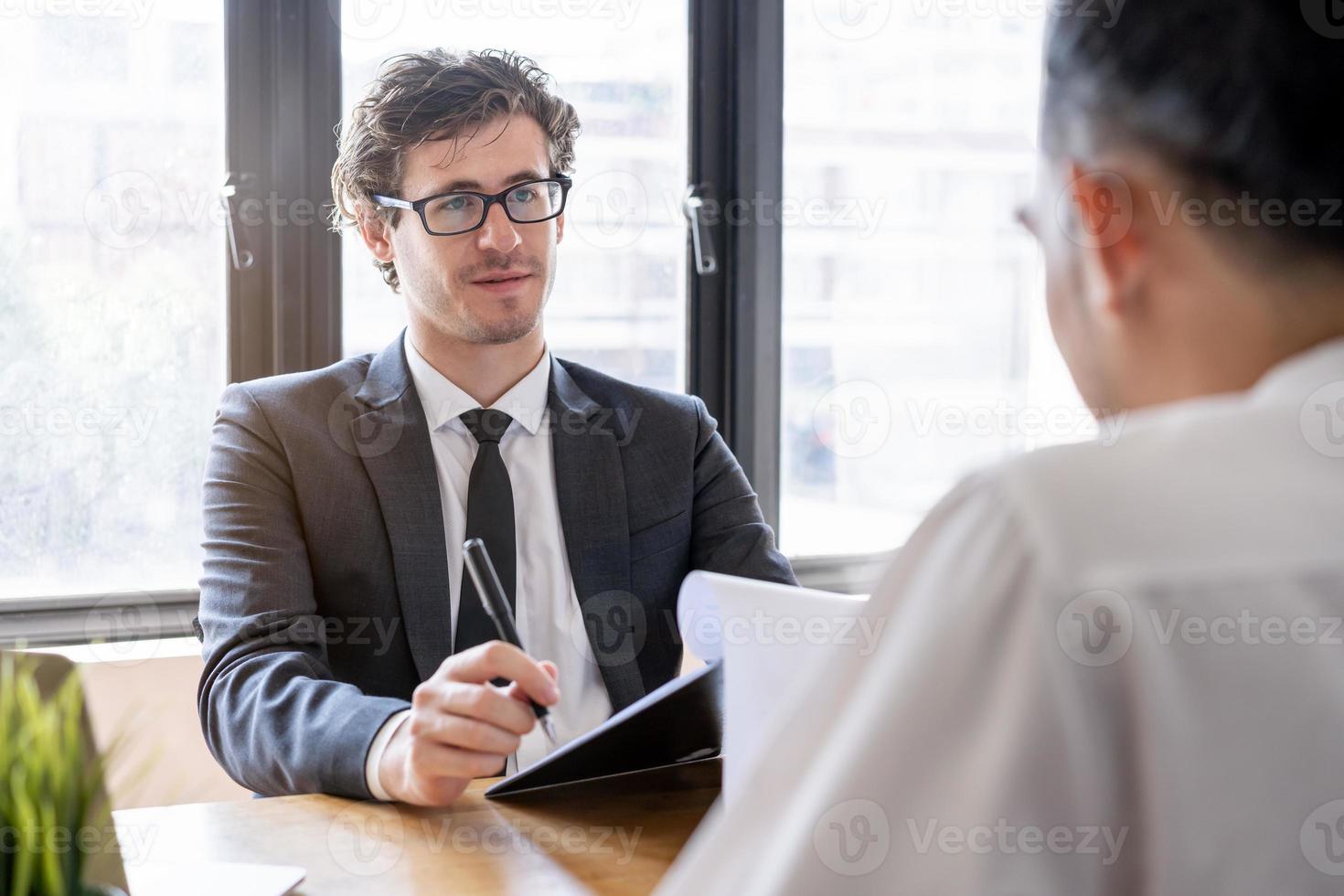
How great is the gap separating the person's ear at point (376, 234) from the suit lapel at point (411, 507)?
359mm

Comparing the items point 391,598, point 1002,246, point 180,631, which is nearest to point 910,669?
point 391,598

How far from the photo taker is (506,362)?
1835mm

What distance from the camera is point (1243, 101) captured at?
0.51m

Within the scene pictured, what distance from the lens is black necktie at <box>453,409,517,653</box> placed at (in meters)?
1.64

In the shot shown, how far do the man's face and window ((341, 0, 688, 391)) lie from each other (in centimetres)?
70

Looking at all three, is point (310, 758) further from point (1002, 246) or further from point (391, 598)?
point (1002, 246)
